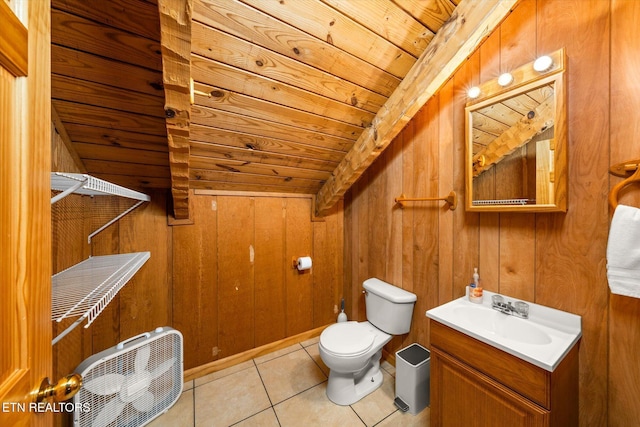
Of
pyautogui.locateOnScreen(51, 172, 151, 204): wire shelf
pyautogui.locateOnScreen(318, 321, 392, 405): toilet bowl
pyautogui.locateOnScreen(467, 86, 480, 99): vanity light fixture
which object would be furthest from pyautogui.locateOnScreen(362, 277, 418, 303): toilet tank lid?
pyautogui.locateOnScreen(51, 172, 151, 204): wire shelf

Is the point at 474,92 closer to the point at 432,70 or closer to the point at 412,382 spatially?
the point at 432,70

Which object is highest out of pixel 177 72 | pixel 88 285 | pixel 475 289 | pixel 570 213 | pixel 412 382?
pixel 177 72

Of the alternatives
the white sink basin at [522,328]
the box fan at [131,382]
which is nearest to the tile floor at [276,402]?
the box fan at [131,382]

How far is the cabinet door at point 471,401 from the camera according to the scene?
96 centimetres

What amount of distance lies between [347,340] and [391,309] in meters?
0.39

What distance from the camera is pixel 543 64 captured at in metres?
1.15

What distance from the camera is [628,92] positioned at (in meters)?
0.98

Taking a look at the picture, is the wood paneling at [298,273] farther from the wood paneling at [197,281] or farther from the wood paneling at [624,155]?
the wood paneling at [624,155]

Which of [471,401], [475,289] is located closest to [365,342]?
[471,401]

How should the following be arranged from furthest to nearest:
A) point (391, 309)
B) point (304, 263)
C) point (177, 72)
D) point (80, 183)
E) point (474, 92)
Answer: point (304, 263) < point (391, 309) < point (474, 92) < point (177, 72) < point (80, 183)

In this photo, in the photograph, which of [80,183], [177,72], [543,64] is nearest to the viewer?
[80,183]

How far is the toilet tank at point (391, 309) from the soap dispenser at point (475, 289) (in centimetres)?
41

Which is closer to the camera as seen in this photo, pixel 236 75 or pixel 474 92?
pixel 236 75

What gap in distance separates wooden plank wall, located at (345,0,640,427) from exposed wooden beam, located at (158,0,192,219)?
1464mm
